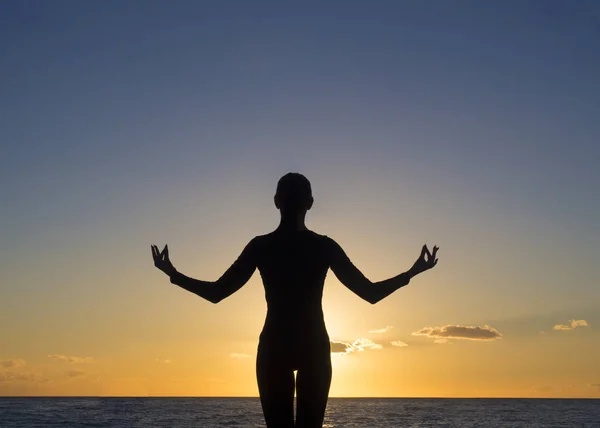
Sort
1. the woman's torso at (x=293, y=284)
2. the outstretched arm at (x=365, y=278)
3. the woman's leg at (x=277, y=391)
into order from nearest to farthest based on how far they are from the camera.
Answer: the woman's leg at (x=277, y=391), the woman's torso at (x=293, y=284), the outstretched arm at (x=365, y=278)

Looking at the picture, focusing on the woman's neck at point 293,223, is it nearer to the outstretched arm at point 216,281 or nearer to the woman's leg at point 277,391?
the outstretched arm at point 216,281

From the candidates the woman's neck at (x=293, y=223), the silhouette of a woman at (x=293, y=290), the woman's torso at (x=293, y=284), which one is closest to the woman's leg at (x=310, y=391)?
the silhouette of a woman at (x=293, y=290)

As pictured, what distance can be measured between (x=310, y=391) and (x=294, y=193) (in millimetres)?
1377

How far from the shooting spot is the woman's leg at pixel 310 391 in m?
4.98

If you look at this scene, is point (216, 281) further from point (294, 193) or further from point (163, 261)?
point (294, 193)

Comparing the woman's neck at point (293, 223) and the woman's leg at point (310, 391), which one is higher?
the woman's neck at point (293, 223)

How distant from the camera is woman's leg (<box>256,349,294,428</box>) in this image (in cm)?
498

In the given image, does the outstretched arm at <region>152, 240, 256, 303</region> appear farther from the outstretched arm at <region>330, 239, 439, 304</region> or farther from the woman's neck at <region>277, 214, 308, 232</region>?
the outstretched arm at <region>330, 239, 439, 304</region>

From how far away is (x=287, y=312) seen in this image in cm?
514

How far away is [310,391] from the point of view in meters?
4.99

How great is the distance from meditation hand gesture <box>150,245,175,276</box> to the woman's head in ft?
3.01

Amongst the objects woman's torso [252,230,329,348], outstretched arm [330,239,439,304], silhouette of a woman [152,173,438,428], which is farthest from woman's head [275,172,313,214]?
outstretched arm [330,239,439,304]

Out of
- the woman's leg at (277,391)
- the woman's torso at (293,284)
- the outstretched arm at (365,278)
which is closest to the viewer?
the woman's leg at (277,391)

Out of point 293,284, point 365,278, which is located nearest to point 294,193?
point 293,284
